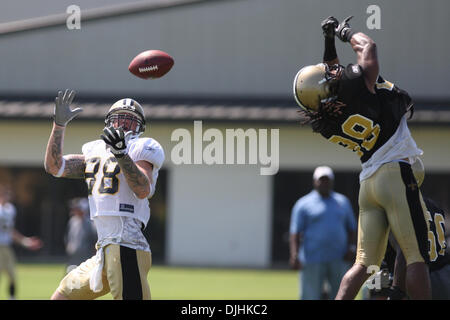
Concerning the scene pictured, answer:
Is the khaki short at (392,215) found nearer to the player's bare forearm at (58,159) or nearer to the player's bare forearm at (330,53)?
the player's bare forearm at (330,53)

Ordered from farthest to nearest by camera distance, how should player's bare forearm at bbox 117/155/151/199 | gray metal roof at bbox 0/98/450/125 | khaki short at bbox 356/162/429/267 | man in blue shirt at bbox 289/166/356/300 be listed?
gray metal roof at bbox 0/98/450/125 < man in blue shirt at bbox 289/166/356/300 < khaki short at bbox 356/162/429/267 < player's bare forearm at bbox 117/155/151/199

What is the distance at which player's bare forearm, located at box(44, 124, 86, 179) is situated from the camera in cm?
538

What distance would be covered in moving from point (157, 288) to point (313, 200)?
4162 millimetres

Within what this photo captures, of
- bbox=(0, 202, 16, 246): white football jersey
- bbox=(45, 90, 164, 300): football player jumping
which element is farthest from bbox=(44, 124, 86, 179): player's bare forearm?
bbox=(0, 202, 16, 246): white football jersey

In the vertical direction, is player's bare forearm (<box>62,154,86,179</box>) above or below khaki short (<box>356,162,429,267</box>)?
above

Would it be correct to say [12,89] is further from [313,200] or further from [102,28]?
[313,200]

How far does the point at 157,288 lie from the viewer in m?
12.5

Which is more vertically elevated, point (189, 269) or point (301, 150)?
point (301, 150)

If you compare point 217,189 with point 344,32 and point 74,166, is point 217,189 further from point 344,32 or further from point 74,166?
point 344,32

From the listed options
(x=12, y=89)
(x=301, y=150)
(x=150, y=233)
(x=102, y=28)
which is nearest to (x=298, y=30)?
(x=301, y=150)

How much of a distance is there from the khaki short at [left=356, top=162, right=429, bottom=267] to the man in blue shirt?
12.1 ft

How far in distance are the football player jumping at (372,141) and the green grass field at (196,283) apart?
5.43m

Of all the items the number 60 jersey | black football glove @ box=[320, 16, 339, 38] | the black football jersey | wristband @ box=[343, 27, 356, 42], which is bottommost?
the number 60 jersey

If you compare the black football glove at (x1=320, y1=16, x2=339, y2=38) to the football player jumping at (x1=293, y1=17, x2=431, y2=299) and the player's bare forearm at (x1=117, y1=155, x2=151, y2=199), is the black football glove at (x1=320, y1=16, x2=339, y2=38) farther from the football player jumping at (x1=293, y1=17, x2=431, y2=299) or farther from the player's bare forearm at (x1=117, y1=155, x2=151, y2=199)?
the player's bare forearm at (x1=117, y1=155, x2=151, y2=199)
